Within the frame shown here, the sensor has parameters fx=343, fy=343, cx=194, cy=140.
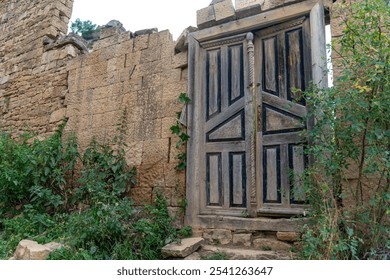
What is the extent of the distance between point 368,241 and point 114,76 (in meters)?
3.85

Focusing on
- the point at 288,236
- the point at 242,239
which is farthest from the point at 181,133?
the point at 288,236

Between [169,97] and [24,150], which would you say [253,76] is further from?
[24,150]

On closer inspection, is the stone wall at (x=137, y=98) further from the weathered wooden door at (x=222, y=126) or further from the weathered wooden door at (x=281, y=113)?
the weathered wooden door at (x=281, y=113)

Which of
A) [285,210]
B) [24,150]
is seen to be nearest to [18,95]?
[24,150]

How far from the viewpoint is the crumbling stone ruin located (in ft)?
11.9

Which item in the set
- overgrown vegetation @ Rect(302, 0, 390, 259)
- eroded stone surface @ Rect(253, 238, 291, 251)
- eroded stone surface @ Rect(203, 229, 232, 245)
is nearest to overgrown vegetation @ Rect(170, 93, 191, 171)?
eroded stone surface @ Rect(203, 229, 232, 245)

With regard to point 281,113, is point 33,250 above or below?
below

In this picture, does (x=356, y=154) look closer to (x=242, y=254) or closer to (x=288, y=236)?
(x=288, y=236)

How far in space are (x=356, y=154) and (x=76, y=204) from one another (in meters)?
3.51

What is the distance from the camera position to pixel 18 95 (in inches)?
242

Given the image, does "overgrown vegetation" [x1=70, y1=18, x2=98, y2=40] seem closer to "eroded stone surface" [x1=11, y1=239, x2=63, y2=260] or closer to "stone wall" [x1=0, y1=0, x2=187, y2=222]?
"stone wall" [x1=0, y1=0, x2=187, y2=222]

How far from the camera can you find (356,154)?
2787 millimetres

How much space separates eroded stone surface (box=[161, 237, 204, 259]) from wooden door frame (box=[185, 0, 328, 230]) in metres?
0.35

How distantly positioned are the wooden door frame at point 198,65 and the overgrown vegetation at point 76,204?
1.28 feet
